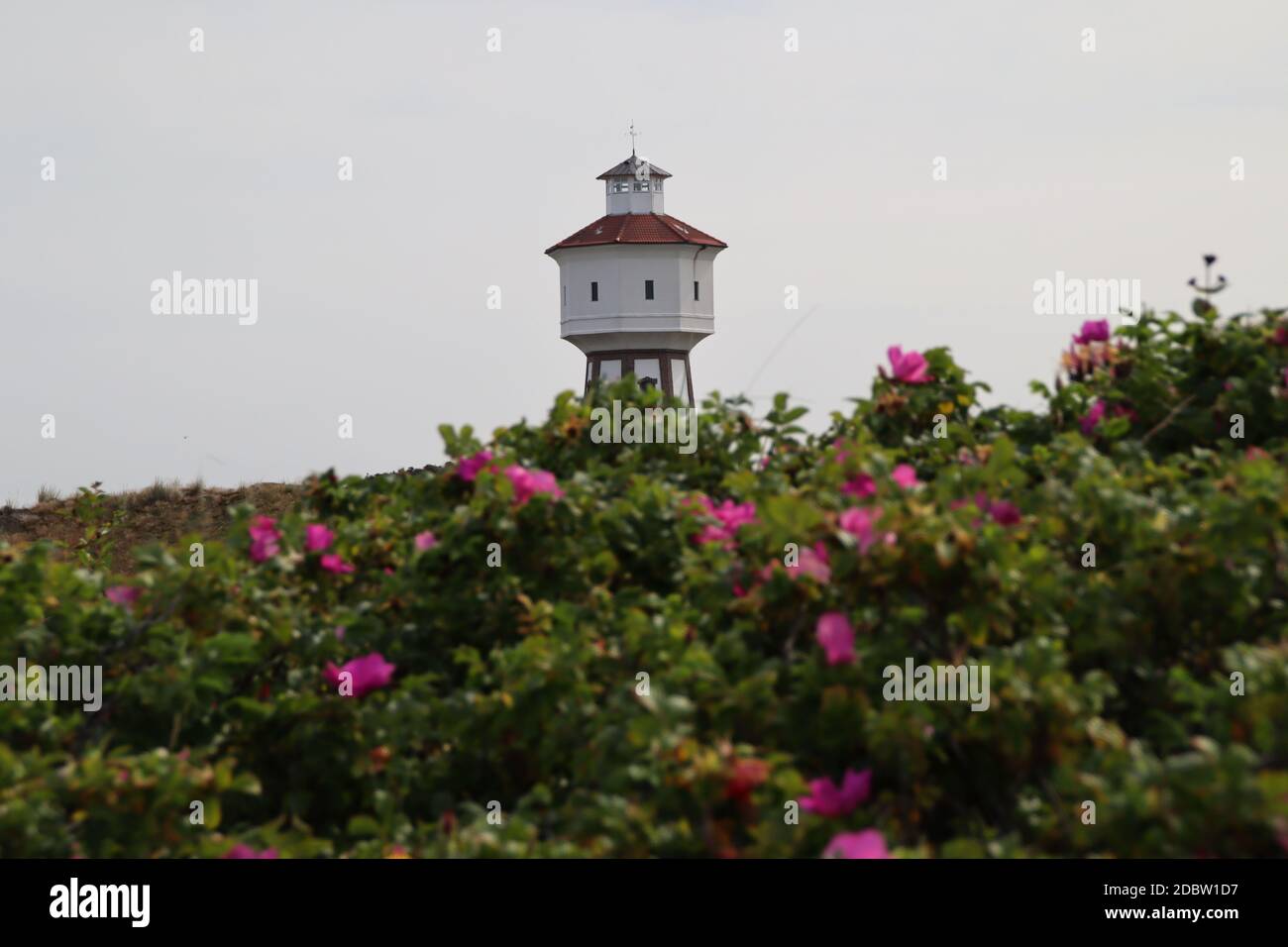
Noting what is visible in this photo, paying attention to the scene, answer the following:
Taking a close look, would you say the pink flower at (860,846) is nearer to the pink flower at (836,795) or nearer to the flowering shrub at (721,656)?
Result: the flowering shrub at (721,656)

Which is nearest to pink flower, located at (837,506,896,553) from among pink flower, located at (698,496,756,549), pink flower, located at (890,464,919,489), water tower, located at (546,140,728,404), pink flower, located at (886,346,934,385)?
pink flower, located at (890,464,919,489)

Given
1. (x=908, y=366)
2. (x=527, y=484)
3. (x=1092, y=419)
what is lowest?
(x=527, y=484)

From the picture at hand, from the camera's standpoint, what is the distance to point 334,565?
4645 millimetres

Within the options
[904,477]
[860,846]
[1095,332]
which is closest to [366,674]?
[904,477]

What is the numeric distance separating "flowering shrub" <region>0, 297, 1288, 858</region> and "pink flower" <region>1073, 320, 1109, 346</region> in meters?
0.25

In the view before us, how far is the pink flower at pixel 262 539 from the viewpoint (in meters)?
4.57

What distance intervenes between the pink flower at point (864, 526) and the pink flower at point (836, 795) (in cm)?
52

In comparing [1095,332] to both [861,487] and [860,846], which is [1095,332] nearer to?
[861,487]

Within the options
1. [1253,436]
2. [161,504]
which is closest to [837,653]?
[1253,436]

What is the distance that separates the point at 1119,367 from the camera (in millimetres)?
5062

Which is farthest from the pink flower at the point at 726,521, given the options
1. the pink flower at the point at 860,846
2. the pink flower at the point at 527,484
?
the pink flower at the point at 860,846

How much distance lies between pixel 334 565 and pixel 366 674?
2.32 ft
